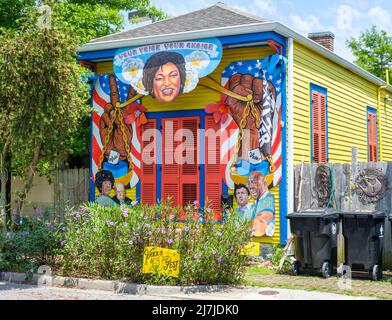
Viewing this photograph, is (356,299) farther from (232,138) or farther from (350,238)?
(232,138)

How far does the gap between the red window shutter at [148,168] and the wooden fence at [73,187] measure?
215 centimetres

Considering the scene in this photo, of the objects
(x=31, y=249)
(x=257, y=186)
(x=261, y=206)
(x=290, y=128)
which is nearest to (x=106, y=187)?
(x=257, y=186)

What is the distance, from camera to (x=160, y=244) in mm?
9414

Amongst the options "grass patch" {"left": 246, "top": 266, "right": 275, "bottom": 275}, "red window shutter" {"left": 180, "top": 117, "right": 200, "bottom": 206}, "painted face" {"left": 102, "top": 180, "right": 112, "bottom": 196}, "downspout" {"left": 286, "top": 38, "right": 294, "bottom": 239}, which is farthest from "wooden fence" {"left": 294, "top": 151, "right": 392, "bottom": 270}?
"painted face" {"left": 102, "top": 180, "right": 112, "bottom": 196}

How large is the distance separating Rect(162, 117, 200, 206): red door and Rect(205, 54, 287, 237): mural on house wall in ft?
2.73

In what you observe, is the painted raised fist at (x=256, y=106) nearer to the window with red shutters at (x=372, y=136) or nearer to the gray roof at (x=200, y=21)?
the gray roof at (x=200, y=21)

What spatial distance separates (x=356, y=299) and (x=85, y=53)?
9432 mm

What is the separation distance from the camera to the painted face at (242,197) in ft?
41.9

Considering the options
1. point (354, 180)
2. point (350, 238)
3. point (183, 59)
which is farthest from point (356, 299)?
point (183, 59)

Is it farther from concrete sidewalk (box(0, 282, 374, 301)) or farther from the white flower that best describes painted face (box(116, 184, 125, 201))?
concrete sidewalk (box(0, 282, 374, 301))

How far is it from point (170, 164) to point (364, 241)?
5235 mm

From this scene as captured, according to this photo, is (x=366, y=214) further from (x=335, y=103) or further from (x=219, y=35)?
(x=335, y=103)

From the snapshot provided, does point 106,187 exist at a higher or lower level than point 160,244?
higher

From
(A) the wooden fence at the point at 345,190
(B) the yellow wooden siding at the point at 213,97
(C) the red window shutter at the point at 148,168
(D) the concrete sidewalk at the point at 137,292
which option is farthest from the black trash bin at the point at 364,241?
(C) the red window shutter at the point at 148,168
